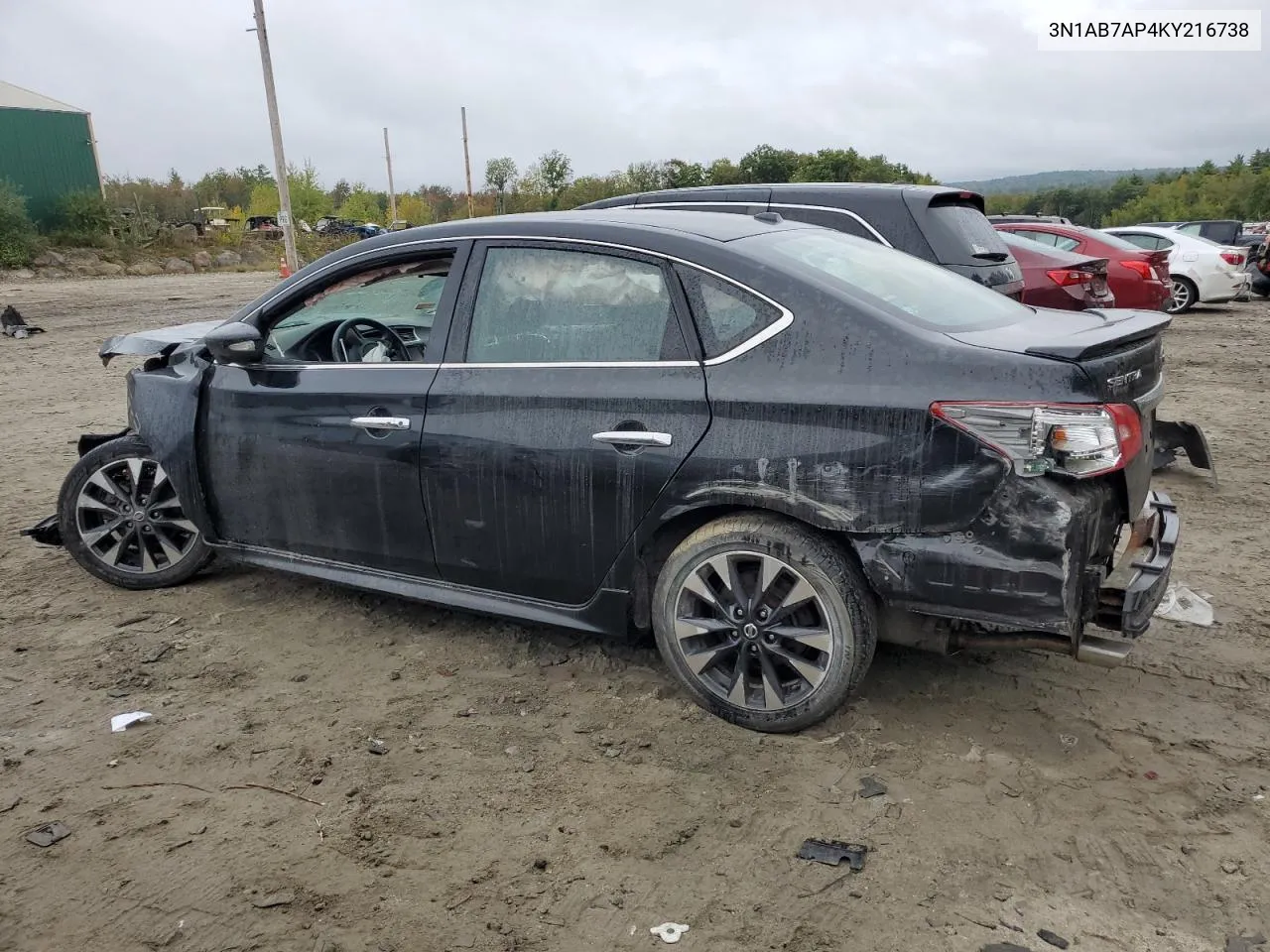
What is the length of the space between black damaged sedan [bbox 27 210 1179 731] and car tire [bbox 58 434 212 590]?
0.35m

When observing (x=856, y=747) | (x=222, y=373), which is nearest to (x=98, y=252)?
(x=222, y=373)

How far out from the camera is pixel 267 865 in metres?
2.64

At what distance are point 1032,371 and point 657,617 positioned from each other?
1.42 metres

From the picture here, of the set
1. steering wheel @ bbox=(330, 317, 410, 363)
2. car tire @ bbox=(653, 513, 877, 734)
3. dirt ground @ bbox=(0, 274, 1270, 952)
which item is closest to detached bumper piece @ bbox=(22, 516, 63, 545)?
dirt ground @ bbox=(0, 274, 1270, 952)

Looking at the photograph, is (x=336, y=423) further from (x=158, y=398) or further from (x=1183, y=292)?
(x=1183, y=292)

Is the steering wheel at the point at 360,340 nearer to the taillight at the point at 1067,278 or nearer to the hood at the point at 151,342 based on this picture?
the hood at the point at 151,342

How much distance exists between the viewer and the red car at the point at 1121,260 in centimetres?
1157

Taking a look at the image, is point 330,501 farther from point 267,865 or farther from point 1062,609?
point 1062,609

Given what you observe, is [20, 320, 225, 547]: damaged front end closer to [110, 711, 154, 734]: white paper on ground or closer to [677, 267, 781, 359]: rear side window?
[110, 711, 154, 734]: white paper on ground

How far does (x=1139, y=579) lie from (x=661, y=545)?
4.91 feet

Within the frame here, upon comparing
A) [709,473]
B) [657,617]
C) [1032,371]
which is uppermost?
[1032,371]

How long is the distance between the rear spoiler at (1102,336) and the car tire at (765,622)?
0.85m

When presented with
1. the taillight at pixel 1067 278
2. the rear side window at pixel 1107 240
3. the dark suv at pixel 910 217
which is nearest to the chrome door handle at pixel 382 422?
the dark suv at pixel 910 217

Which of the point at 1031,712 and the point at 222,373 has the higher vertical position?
the point at 222,373
